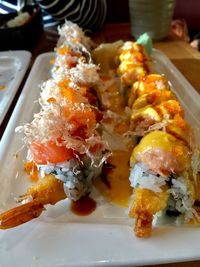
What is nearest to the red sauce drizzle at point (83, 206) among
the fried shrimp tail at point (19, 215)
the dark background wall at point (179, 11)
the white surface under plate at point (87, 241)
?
the white surface under plate at point (87, 241)

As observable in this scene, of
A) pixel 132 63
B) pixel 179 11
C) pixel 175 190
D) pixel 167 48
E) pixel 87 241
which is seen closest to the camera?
pixel 87 241

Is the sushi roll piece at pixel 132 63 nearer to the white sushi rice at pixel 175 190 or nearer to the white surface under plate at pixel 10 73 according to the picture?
the white surface under plate at pixel 10 73

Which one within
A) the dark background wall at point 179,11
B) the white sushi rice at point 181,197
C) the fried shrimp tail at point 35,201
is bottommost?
the dark background wall at point 179,11

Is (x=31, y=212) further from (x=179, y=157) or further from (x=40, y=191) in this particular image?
(x=179, y=157)

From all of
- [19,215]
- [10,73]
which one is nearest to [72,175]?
[19,215]

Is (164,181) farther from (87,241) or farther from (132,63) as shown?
(132,63)

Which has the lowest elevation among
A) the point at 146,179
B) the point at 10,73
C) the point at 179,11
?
the point at 179,11

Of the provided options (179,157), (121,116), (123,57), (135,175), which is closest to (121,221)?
(135,175)
